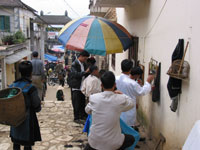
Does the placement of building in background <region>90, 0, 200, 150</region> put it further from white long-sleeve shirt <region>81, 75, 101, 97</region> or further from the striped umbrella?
white long-sleeve shirt <region>81, 75, 101, 97</region>

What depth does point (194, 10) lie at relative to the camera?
2844mm

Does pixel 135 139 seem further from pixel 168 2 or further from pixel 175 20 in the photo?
pixel 168 2

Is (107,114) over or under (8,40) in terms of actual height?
under

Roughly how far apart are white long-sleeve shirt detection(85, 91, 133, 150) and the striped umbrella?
7.61 ft

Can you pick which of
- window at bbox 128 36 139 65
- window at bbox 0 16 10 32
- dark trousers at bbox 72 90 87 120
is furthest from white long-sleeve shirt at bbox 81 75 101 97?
window at bbox 0 16 10 32

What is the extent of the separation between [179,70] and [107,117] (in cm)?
116

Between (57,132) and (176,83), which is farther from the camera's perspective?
(57,132)

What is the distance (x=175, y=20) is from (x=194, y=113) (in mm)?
1505

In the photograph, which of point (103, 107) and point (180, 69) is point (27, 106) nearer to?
point (103, 107)

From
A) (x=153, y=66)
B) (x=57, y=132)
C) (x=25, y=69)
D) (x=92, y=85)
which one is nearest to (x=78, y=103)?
(x=57, y=132)

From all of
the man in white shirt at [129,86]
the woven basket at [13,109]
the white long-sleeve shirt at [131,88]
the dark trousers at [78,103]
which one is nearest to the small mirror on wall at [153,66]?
the man in white shirt at [129,86]

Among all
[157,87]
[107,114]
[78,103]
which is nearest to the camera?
[107,114]

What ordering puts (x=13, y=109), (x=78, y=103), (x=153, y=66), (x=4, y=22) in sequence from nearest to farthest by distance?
(x=13, y=109)
(x=153, y=66)
(x=78, y=103)
(x=4, y=22)

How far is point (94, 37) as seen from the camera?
5.01m
